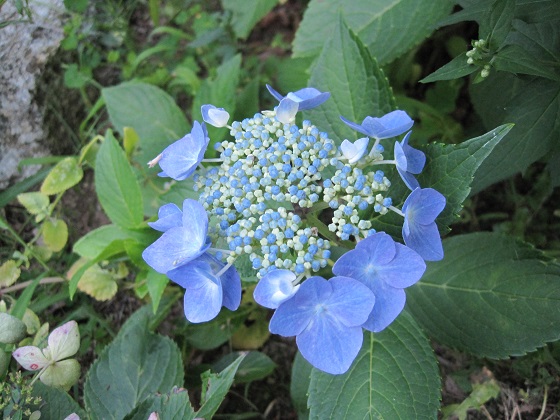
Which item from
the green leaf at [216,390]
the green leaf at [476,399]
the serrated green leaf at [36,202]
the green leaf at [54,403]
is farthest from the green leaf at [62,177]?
the green leaf at [476,399]

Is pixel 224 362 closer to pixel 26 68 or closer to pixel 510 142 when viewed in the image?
pixel 510 142

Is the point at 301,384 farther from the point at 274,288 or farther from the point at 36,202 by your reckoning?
the point at 36,202

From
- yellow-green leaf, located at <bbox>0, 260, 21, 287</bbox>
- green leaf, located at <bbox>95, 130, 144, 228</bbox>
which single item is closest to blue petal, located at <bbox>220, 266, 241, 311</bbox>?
green leaf, located at <bbox>95, 130, 144, 228</bbox>

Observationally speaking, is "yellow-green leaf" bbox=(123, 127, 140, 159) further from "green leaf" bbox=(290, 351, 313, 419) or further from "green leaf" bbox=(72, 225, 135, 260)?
"green leaf" bbox=(290, 351, 313, 419)

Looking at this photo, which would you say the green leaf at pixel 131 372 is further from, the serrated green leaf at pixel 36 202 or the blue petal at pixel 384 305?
the blue petal at pixel 384 305

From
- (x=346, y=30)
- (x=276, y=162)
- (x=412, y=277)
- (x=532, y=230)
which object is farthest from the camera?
(x=532, y=230)

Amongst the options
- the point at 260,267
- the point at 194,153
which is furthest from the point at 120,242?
the point at 260,267

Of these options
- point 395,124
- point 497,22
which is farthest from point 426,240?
point 497,22
